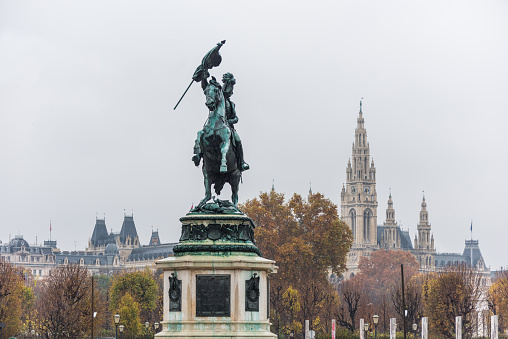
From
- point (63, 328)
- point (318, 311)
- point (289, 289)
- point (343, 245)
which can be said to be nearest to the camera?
point (63, 328)

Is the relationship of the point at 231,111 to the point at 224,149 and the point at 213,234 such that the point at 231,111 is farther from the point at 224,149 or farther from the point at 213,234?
the point at 213,234

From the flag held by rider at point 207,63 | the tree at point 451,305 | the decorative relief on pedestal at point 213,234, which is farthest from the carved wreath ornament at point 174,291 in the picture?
the tree at point 451,305

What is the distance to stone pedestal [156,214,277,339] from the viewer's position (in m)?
27.1

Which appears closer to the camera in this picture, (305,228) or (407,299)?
(407,299)

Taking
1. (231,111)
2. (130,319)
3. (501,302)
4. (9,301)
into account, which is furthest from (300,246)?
(231,111)

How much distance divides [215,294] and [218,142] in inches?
175

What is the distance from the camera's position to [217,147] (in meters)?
29.4

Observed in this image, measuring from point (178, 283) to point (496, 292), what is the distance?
255 ft

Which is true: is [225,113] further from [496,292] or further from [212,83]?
[496,292]

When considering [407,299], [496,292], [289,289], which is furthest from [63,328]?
[496,292]

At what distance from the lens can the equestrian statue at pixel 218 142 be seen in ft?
95.3

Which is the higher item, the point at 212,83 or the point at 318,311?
the point at 212,83

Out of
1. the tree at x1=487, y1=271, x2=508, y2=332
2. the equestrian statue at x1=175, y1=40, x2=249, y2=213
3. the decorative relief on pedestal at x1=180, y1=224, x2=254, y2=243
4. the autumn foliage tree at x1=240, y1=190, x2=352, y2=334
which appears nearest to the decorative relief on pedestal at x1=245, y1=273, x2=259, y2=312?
the decorative relief on pedestal at x1=180, y1=224, x2=254, y2=243

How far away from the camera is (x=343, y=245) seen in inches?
3669
